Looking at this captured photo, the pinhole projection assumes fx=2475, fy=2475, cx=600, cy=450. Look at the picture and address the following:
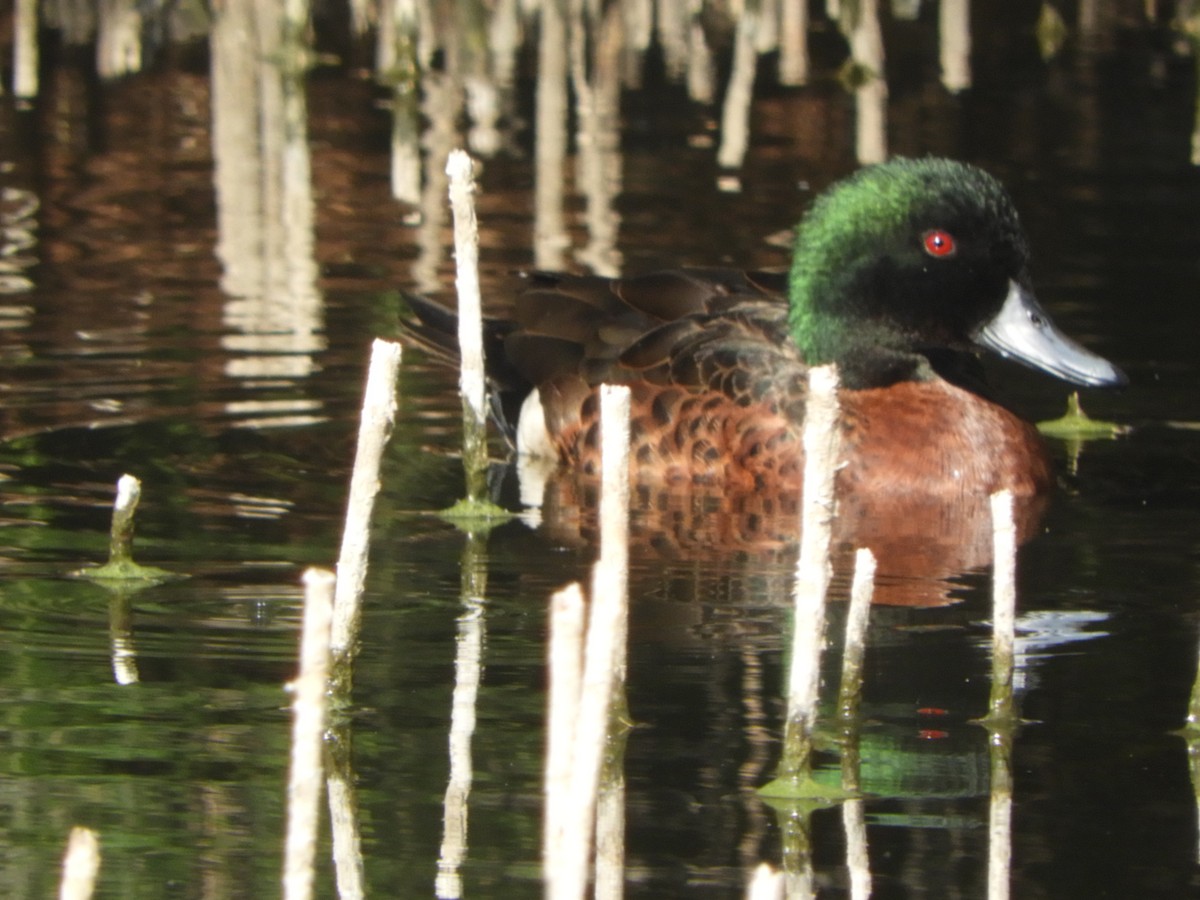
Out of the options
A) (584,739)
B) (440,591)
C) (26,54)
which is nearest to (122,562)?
(440,591)

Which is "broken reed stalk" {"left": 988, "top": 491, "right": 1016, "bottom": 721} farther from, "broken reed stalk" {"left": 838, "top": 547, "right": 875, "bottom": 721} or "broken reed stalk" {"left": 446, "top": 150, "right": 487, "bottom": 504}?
"broken reed stalk" {"left": 446, "top": 150, "right": 487, "bottom": 504}

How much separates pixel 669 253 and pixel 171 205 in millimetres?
2489

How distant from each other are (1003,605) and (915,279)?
9.45ft

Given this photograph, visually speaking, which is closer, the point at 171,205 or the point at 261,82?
the point at 171,205

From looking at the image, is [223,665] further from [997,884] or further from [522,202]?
[522,202]

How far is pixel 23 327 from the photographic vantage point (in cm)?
912

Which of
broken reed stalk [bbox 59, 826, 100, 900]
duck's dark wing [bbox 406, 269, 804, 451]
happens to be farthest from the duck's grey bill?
broken reed stalk [bbox 59, 826, 100, 900]

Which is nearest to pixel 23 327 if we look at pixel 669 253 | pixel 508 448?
pixel 508 448

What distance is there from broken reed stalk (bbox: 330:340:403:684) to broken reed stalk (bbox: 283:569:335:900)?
1281 mm

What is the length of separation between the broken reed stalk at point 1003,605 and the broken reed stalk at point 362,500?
1163mm

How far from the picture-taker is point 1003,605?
184 inches

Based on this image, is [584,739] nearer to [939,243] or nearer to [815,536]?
[815,536]

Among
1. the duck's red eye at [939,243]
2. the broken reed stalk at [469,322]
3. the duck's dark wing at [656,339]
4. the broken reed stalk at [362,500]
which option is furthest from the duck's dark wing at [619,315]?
the broken reed stalk at [362,500]

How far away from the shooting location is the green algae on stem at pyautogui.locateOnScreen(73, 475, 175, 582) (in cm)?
580
